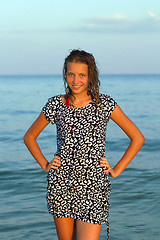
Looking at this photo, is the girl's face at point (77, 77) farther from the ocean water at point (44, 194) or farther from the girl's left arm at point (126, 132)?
the ocean water at point (44, 194)

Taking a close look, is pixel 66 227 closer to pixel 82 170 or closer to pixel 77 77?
pixel 82 170

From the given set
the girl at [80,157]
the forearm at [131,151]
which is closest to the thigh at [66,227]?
the girl at [80,157]

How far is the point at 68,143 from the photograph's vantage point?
11.9 ft

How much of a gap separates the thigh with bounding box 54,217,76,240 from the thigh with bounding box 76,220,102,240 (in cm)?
10

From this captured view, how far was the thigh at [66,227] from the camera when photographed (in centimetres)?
367

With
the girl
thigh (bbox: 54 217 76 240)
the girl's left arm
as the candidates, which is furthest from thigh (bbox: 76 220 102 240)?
the girl's left arm

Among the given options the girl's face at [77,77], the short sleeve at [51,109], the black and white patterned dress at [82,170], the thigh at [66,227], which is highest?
the girl's face at [77,77]

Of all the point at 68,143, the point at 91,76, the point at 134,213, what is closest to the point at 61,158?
the point at 68,143

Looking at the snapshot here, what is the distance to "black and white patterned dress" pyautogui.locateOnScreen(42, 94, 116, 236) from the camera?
3.59 m

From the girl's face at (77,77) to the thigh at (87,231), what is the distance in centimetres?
109

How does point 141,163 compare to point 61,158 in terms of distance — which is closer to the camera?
point 61,158

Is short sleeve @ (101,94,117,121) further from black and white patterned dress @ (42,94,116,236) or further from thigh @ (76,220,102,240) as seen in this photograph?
thigh @ (76,220,102,240)

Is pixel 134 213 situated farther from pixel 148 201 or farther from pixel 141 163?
pixel 141 163

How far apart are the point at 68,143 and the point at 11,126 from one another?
1663cm
